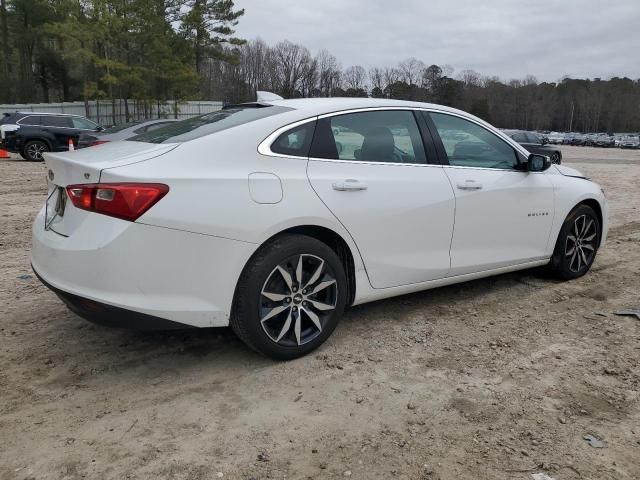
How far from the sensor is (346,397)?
3033 millimetres

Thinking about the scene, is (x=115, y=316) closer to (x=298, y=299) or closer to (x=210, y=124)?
(x=298, y=299)

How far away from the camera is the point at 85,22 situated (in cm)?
3553

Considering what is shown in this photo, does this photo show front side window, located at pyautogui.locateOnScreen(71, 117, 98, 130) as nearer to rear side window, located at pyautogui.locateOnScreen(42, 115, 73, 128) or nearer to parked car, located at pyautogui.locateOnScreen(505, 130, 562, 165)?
rear side window, located at pyautogui.locateOnScreen(42, 115, 73, 128)

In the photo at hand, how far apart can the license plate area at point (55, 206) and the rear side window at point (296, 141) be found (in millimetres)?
1245

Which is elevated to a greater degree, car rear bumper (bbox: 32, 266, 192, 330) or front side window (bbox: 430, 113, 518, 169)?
front side window (bbox: 430, 113, 518, 169)

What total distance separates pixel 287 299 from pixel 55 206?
148 centimetres

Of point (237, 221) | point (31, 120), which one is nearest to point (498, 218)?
point (237, 221)

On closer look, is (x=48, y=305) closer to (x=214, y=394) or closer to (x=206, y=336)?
(x=206, y=336)

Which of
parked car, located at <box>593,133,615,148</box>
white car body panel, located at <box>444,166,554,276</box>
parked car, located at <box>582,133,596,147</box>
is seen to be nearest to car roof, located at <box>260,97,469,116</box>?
white car body panel, located at <box>444,166,554,276</box>

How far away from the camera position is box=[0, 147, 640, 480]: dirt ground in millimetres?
2477

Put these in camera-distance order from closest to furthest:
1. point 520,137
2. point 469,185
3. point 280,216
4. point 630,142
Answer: point 280,216, point 469,185, point 520,137, point 630,142

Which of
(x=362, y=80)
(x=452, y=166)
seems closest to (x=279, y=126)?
(x=452, y=166)

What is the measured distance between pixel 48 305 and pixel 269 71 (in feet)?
291

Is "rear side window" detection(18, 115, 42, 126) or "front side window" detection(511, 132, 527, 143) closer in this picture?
"rear side window" detection(18, 115, 42, 126)
